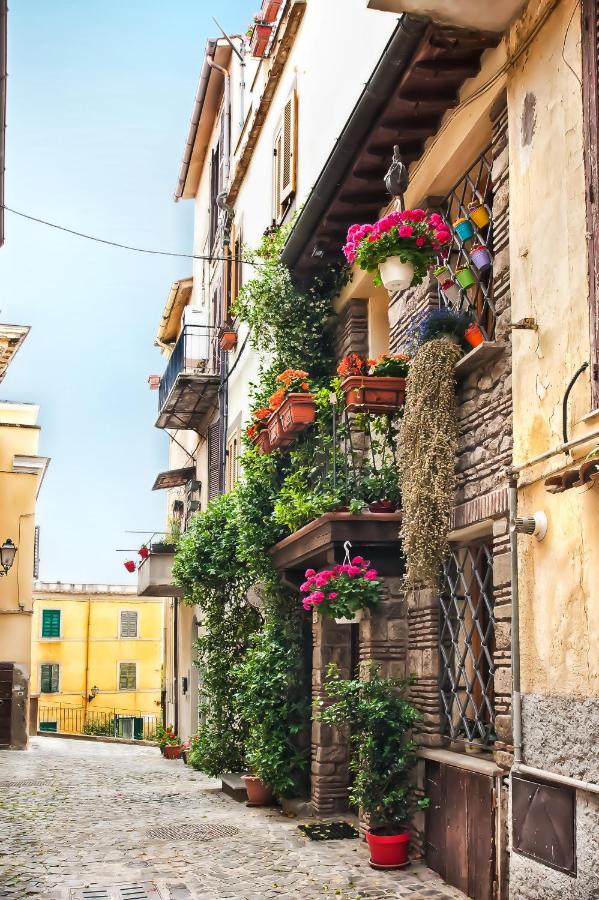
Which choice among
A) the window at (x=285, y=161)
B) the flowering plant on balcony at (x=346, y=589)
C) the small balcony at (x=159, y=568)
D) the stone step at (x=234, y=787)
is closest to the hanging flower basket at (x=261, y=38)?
the window at (x=285, y=161)

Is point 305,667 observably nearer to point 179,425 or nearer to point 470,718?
point 470,718

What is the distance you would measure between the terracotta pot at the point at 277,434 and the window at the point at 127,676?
36683mm

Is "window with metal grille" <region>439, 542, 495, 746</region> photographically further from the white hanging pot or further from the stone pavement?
the white hanging pot

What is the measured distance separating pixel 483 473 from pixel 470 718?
2010 millimetres

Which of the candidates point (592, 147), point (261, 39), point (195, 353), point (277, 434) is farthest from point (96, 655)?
point (592, 147)

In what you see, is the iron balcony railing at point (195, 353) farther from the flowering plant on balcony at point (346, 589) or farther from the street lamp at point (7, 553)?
the flowering plant on balcony at point (346, 589)

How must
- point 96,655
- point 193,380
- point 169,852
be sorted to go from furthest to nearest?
point 96,655, point 193,380, point 169,852

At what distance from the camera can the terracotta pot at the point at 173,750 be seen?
70.3 ft

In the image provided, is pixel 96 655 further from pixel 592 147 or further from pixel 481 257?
pixel 592 147

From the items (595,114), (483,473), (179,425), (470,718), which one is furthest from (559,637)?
(179,425)

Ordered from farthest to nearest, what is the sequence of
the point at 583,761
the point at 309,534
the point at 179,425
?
the point at 179,425, the point at 309,534, the point at 583,761

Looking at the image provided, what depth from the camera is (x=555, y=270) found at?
6383 mm

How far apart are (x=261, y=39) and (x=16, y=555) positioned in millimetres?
13416

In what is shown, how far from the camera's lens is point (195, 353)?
21656 mm
